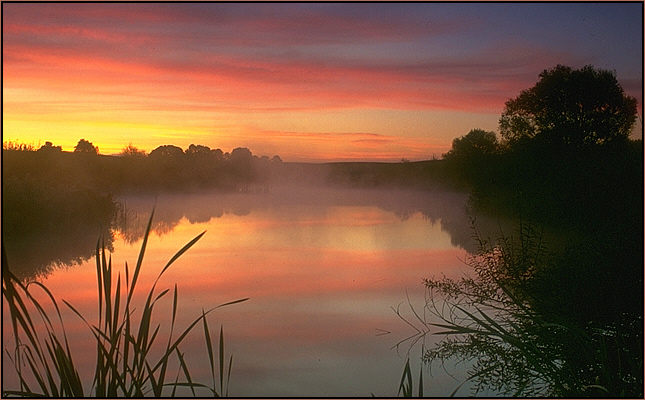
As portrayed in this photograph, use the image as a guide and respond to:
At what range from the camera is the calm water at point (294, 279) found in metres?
6.45

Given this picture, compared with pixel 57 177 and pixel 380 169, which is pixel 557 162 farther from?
pixel 57 177

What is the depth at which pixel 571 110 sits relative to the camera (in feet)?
32.7

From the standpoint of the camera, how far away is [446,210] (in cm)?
1316

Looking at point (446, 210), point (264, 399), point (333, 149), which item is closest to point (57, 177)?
point (333, 149)

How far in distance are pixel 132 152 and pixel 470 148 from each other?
4.56 meters

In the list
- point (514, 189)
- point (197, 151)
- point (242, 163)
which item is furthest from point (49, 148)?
point (514, 189)

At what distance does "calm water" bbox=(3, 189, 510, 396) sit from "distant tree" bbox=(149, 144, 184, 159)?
0.69 meters

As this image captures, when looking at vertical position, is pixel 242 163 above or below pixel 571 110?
below

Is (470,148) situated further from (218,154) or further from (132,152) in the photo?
(132,152)

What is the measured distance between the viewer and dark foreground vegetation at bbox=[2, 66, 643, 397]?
595 centimetres

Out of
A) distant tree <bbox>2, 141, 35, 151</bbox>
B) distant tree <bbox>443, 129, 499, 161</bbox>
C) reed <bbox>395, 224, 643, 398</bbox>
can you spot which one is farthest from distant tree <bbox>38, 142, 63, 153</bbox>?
reed <bbox>395, 224, 643, 398</bbox>

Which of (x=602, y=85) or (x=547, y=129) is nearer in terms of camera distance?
(x=602, y=85)

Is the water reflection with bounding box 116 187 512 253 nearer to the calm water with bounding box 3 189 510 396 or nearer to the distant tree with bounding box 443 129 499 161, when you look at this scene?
the calm water with bounding box 3 189 510 396

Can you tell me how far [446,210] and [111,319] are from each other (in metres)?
11.5
